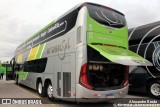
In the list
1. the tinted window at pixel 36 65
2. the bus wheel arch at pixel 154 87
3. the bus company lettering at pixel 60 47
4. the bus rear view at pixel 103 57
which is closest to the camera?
the bus rear view at pixel 103 57

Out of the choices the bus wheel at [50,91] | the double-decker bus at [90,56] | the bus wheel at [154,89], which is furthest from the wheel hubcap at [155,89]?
the bus wheel at [50,91]

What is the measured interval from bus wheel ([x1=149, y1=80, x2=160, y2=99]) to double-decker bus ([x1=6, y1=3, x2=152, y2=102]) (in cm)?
292

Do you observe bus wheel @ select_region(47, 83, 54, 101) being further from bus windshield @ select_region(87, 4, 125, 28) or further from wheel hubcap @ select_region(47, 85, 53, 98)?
bus windshield @ select_region(87, 4, 125, 28)

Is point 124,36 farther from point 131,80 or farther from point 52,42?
point 131,80

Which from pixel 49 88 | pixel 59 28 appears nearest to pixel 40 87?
pixel 49 88

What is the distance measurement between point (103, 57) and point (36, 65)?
17.6 ft

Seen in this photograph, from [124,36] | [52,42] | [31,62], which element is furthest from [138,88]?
[31,62]

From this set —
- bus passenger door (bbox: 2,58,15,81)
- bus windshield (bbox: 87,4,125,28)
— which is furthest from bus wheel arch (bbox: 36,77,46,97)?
bus passenger door (bbox: 2,58,15,81)

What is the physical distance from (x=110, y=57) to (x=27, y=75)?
8537 millimetres

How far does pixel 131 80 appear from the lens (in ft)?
38.7

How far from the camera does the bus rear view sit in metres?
6.97

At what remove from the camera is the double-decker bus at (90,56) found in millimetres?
7020

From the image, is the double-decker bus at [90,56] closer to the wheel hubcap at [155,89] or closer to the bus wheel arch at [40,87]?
the bus wheel arch at [40,87]

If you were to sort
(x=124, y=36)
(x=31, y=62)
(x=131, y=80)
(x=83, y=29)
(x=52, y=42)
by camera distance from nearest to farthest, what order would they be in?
(x=83, y=29) → (x=124, y=36) → (x=52, y=42) → (x=131, y=80) → (x=31, y=62)
